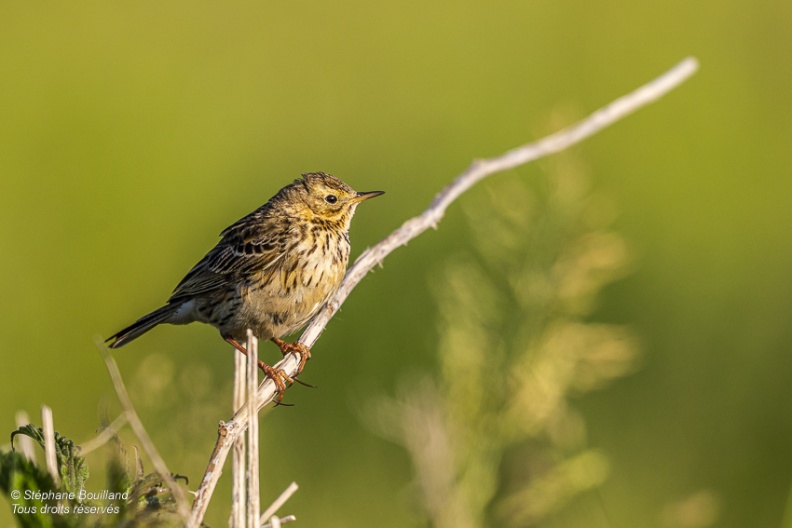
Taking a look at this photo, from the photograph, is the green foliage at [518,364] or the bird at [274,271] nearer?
the green foliage at [518,364]

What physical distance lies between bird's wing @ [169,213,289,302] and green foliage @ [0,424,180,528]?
250cm

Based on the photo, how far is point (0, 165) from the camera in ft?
30.7

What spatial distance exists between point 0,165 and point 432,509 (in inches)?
263

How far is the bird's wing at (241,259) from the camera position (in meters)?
5.00

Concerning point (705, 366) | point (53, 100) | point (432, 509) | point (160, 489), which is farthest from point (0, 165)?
point (160, 489)

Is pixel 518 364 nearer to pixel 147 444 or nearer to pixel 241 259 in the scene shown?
pixel 241 259

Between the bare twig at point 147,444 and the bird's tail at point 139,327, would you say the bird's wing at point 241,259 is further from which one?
the bare twig at point 147,444

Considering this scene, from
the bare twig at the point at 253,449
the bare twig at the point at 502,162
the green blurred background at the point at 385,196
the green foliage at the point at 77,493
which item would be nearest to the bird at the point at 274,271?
the green blurred background at the point at 385,196

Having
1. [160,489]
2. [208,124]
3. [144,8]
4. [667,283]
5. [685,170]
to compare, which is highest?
[144,8]

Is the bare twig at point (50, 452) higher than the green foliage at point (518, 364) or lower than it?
lower

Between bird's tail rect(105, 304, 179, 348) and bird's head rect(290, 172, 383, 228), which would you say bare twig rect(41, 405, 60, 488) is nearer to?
bird's tail rect(105, 304, 179, 348)

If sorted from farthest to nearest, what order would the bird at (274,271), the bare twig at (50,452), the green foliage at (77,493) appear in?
the bird at (274,271) < the bare twig at (50,452) < the green foliage at (77,493)

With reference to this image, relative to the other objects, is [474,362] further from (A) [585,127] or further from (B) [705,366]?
(B) [705,366]

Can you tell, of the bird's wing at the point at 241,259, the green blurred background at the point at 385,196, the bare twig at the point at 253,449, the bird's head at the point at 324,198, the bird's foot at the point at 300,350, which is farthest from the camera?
the green blurred background at the point at 385,196
